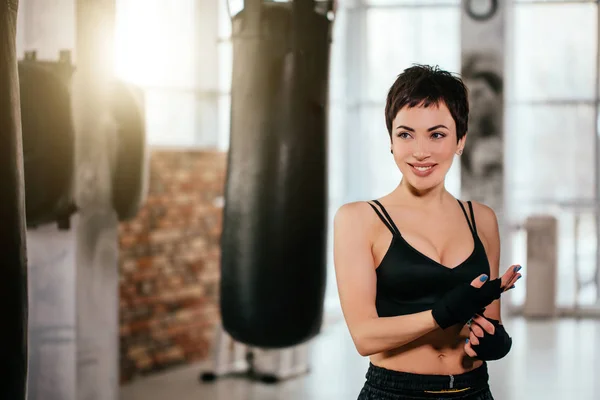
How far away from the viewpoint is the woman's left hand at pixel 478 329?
1.43 metres

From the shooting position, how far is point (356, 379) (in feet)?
16.3

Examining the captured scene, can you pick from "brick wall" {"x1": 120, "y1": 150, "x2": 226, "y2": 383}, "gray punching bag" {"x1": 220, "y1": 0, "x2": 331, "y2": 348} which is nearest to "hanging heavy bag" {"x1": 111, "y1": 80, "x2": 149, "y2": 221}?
"gray punching bag" {"x1": 220, "y1": 0, "x2": 331, "y2": 348}

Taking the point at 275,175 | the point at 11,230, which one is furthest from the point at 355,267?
the point at 275,175

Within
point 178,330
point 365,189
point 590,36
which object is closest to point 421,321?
point 178,330

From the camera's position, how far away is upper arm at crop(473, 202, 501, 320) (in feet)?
5.21

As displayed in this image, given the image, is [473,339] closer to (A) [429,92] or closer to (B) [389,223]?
(B) [389,223]

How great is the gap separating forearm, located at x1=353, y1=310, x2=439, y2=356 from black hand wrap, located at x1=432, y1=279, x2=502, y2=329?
0.03m

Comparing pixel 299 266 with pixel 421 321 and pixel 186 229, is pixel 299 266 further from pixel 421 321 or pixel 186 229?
pixel 186 229

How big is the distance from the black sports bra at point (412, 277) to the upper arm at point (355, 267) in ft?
0.11

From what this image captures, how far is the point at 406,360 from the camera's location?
1.53 m

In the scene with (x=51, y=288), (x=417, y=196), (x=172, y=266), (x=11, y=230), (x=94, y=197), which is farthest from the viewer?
(x=172, y=266)

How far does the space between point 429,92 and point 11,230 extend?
957 mm

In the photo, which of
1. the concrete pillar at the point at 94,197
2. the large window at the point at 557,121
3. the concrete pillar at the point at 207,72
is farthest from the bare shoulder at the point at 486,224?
the large window at the point at 557,121

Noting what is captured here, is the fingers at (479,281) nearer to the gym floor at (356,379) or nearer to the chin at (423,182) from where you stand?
the chin at (423,182)
